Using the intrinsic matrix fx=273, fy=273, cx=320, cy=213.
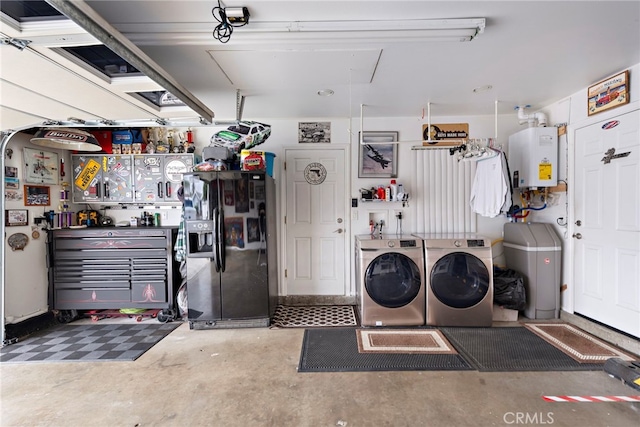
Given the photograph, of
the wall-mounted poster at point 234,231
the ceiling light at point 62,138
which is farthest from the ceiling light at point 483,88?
the ceiling light at point 62,138

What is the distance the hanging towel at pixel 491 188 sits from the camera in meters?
3.13

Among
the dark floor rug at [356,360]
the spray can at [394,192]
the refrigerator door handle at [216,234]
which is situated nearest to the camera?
the dark floor rug at [356,360]

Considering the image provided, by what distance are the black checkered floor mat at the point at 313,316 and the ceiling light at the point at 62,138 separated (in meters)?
2.93

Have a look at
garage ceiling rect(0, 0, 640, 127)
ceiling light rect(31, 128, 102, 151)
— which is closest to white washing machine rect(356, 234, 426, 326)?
garage ceiling rect(0, 0, 640, 127)

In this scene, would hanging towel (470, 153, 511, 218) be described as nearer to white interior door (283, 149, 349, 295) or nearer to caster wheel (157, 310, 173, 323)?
white interior door (283, 149, 349, 295)

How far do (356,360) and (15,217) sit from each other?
3884 millimetres

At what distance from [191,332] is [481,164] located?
13.2 ft

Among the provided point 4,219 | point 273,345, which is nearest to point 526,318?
point 273,345

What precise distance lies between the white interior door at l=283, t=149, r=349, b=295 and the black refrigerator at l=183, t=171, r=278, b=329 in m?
0.78

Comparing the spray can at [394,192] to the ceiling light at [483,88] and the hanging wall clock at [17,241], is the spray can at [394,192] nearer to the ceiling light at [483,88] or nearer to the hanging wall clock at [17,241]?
the ceiling light at [483,88]

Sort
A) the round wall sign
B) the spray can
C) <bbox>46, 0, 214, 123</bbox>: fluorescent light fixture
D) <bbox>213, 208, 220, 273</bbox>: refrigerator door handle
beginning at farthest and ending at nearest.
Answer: the round wall sign
the spray can
<bbox>213, 208, 220, 273</bbox>: refrigerator door handle
<bbox>46, 0, 214, 123</bbox>: fluorescent light fixture

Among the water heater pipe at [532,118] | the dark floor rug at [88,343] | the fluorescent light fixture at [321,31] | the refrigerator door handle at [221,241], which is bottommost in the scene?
the dark floor rug at [88,343]

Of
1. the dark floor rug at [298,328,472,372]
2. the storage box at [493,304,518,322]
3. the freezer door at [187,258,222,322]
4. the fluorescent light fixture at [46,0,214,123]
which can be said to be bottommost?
the dark floor rug at [298,328,472,372]

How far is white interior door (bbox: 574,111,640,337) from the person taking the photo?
254 cm
